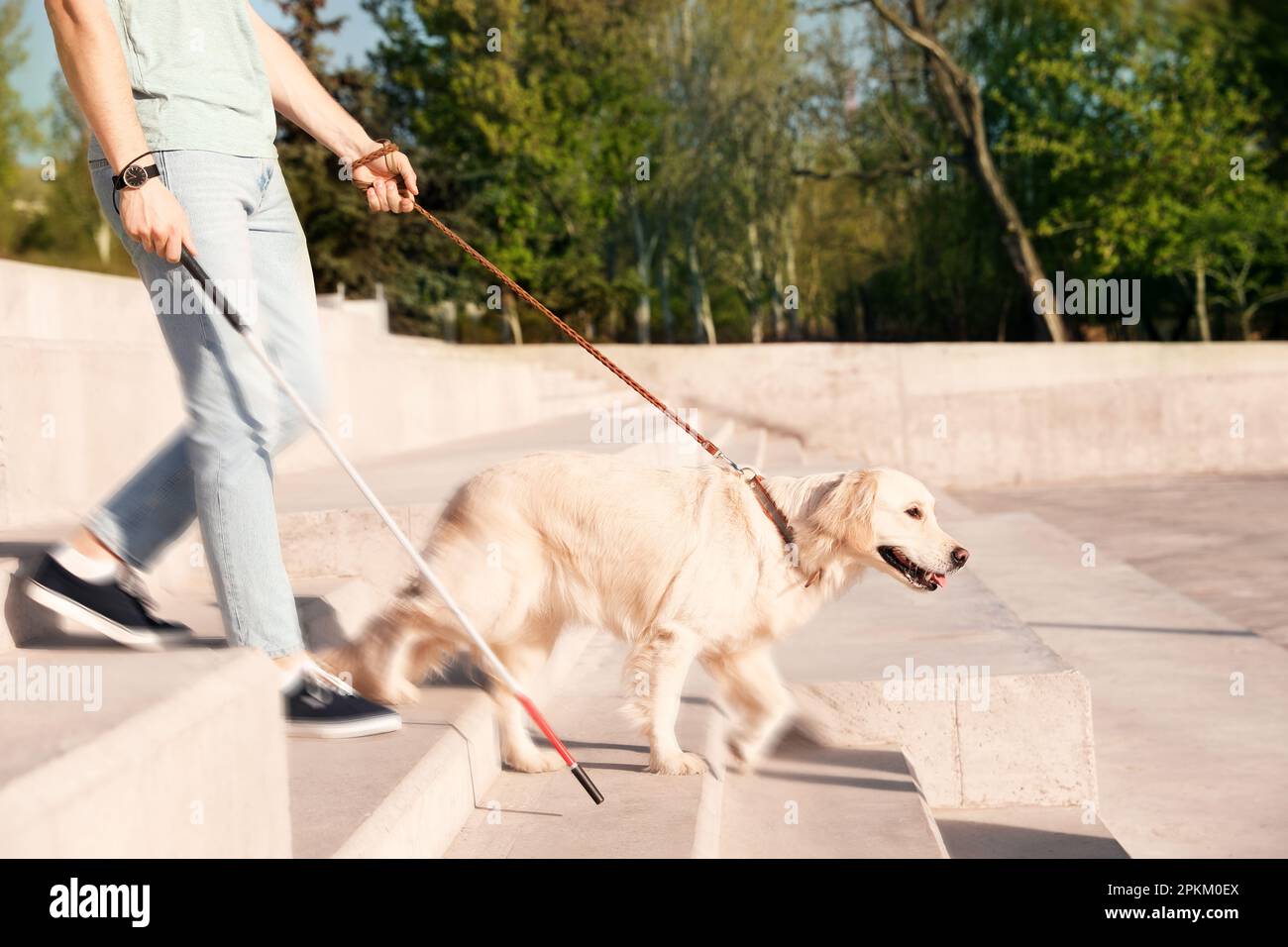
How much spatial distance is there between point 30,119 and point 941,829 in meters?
39.5

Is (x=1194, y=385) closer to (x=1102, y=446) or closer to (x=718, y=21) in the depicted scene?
(x=1102, y=446)

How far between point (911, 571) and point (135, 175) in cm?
231

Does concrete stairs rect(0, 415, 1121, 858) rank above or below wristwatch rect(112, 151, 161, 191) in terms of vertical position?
below

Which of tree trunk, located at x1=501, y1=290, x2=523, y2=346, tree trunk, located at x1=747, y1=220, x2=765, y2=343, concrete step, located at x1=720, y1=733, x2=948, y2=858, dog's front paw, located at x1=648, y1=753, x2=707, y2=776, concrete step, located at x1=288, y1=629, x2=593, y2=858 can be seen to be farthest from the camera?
tree trunk, located at x1=747, y1=220, x2=765, y2=343

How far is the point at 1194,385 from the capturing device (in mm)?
17844

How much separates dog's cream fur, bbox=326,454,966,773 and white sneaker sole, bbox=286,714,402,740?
17.8 inches

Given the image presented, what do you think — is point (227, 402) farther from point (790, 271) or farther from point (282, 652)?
point (790, 271)

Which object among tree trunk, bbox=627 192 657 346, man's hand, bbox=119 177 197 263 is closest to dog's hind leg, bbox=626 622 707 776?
man's hand, bbox=119 177 197 263

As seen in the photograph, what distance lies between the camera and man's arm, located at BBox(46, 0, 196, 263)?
2.68 meters

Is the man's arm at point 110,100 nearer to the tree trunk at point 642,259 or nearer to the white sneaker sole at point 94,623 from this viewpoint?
the white sneaker sole at point 94,623

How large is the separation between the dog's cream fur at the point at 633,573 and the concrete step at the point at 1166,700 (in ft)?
4.81

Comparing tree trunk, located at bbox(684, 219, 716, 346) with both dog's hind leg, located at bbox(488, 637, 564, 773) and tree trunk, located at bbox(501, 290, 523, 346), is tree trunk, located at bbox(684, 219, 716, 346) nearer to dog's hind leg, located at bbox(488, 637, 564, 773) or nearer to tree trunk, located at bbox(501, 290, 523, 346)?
tree trunk, located at bbox(501, 290, 523, 346)

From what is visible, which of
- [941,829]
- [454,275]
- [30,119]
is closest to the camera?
[941,829]
